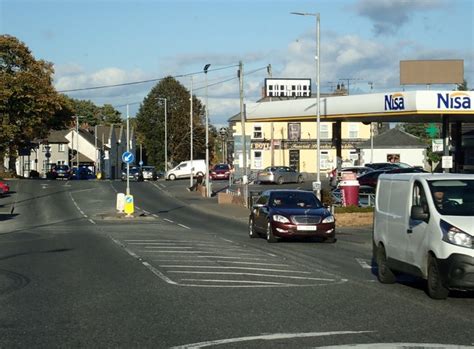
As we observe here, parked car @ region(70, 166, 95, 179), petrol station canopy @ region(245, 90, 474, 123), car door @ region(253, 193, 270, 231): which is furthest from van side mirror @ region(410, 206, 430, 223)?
parked car @ region(70, 166, 95, 179)

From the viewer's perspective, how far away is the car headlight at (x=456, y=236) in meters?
10.4

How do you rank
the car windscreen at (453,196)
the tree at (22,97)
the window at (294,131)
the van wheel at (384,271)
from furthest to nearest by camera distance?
the window at (294,131), the tree at (22,97), the van wheel at (384,271), the car windscreen at (453,196)

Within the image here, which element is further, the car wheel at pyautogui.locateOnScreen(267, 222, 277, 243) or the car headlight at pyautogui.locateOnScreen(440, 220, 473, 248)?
the car wheel at pyautogui.locateOnScreen(267, 222, 277, 243)

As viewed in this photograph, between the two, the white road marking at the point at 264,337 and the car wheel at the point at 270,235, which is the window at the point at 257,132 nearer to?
the car wheel at the point at 270,235

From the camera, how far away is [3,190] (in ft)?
171

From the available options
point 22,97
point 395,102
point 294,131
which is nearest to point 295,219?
point 395,102

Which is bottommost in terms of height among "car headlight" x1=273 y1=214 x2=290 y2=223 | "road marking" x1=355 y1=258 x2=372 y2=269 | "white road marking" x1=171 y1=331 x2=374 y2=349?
"road marking" x1=355 y1=258 x2=372 y2=269

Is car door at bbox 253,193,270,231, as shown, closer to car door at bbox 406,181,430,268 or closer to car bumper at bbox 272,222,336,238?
car bumper at bbox 272,222,336,238

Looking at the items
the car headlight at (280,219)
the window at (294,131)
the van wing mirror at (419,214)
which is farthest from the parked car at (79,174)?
the van wing mirror at (419,214)

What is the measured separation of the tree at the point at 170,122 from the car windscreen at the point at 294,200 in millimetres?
86378

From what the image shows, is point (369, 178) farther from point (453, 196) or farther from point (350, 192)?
point (453, 196)

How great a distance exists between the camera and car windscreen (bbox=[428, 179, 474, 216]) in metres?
11.1

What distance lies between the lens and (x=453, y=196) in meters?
11.5

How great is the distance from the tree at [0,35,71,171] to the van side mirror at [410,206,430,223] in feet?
193
